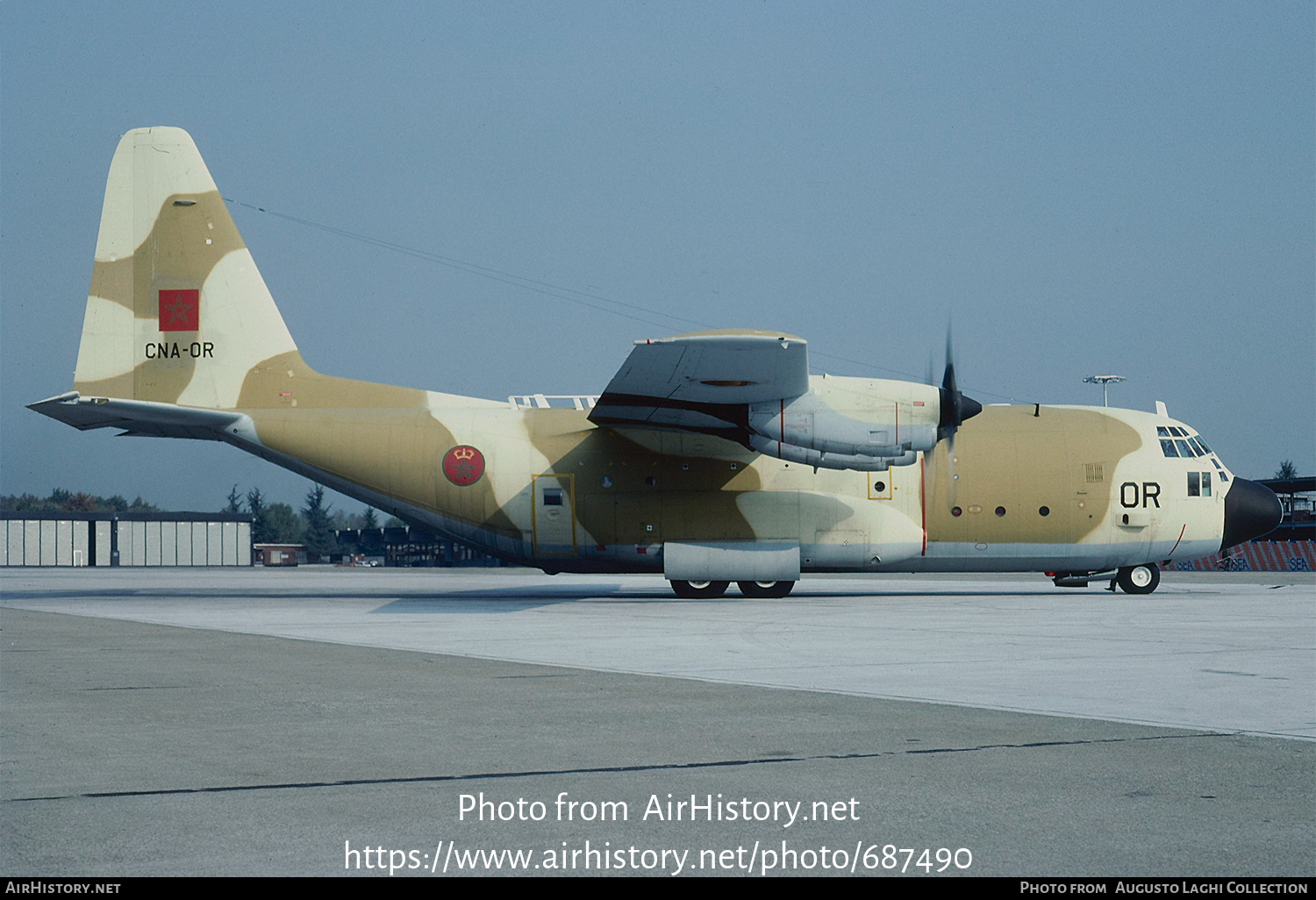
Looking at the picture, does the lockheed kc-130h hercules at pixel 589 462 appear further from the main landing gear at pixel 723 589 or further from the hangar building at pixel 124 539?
the hangar building at pixel 124 539

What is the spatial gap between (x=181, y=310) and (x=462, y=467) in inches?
323

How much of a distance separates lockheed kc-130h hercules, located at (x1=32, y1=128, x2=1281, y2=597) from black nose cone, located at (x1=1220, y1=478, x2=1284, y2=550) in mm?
59

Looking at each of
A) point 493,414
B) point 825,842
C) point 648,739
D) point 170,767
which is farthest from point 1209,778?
point 493,414

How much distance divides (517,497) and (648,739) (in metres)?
19.6

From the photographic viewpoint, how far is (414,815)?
602 cm

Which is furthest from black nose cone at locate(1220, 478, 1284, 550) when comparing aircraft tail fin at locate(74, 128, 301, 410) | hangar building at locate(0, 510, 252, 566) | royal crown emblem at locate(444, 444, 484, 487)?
hangar building at locate(0, 510, 252, 566)

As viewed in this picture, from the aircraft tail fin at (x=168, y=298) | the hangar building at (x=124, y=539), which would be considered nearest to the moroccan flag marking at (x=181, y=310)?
the aircraft tail fin at (x=168, y=298)

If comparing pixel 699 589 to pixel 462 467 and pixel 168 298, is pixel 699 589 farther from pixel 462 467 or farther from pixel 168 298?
pixel 168 298

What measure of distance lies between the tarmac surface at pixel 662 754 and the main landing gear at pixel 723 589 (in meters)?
11.0

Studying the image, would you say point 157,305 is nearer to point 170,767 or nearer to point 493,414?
point 493,414

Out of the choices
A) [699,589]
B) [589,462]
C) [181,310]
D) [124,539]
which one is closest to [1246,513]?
[699,589]

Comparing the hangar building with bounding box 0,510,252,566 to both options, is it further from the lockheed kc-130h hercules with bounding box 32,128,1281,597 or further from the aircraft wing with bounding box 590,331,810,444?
the aircraft wing with bounding box 590,331,810,444

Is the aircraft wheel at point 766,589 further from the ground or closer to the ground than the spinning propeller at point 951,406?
closer to the ground

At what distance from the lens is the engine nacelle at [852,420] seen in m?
24.6
